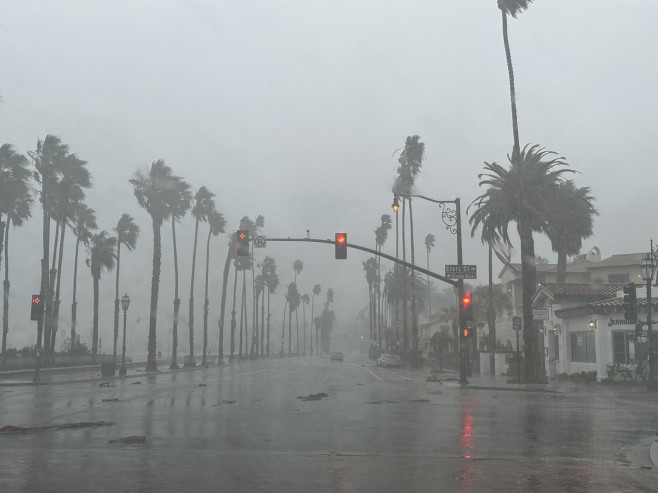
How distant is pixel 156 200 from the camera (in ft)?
184

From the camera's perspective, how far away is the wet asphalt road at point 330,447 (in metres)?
9.11

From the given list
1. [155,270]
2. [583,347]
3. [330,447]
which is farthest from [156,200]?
[330,447]

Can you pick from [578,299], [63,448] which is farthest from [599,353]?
[63,448]

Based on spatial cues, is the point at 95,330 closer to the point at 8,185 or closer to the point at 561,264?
the point at 8,185

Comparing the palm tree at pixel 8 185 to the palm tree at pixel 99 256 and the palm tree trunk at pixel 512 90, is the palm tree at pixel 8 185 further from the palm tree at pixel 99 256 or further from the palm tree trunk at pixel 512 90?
the palm tree trunk at pixel 512 90

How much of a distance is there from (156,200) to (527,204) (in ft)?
106

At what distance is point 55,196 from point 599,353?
42657mm

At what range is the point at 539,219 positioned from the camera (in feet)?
121

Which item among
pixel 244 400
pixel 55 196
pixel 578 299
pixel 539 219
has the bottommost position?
pixel 244 400

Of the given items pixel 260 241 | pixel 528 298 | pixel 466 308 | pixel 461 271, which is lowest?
pixel 466 308

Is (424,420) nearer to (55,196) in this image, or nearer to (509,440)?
(509,440)

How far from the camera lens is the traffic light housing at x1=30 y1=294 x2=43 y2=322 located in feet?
116

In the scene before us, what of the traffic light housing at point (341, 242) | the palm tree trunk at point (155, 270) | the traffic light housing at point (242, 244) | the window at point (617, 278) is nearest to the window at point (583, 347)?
the traffic light housing at point (341, 242)

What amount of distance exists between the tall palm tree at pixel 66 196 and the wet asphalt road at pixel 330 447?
35425 millimetres
